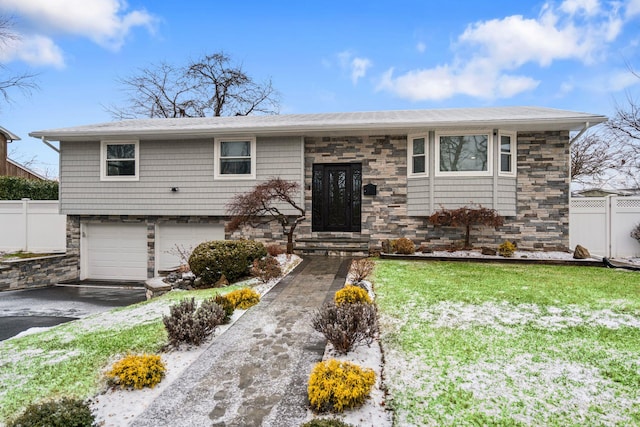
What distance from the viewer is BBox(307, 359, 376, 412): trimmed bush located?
97.3 inches

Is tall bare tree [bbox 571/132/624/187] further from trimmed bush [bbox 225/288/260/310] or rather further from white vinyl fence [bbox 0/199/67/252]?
white vinyl fence [bbox 0/199/67/252]

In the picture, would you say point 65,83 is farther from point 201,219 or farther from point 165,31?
point 201,219

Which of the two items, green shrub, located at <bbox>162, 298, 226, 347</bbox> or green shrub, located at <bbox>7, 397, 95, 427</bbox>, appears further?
green shrub, located at <bbox>162, 298, 226, 347</bbox>

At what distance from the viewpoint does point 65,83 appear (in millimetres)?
13383

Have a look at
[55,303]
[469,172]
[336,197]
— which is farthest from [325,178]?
[55,303]

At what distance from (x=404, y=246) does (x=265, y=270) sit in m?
3.93

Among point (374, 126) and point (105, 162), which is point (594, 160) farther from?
point (105, 162)

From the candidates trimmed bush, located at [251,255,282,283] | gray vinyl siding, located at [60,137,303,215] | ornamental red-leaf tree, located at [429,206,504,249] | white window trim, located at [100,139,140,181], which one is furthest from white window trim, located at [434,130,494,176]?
white window trim, located at [100,139,140,181]

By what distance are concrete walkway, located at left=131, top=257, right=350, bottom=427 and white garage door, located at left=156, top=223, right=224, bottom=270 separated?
20.0 ft

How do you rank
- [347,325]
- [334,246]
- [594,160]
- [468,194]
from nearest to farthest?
1. [347,325]
2. [468,194]
3. [334,246]
4. [594,160]

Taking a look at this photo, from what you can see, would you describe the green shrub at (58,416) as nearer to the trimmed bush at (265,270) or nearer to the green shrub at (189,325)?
the green shrub at (189,325)

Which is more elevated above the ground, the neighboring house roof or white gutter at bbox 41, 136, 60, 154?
the neighboring house roof

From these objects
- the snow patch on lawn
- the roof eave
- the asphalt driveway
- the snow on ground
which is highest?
the roof eave

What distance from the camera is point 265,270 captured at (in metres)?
6.45
